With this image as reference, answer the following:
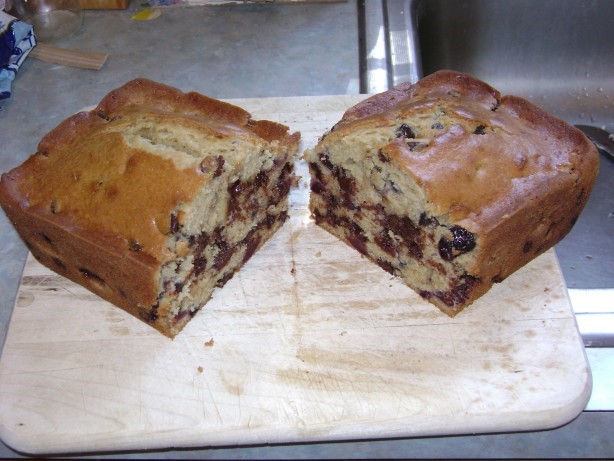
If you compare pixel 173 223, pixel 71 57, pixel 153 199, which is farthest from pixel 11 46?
pixel 173 223

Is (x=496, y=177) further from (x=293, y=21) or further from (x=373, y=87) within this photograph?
(x=293, y=21)

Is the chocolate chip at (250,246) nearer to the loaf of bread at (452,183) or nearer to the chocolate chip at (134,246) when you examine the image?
the loaf of bread at (452,183)

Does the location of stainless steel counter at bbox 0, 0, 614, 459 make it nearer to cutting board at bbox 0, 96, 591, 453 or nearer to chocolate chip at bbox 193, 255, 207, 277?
cutting board at bbox 0, 96, 591, 453

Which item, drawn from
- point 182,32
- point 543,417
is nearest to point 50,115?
point 182,32

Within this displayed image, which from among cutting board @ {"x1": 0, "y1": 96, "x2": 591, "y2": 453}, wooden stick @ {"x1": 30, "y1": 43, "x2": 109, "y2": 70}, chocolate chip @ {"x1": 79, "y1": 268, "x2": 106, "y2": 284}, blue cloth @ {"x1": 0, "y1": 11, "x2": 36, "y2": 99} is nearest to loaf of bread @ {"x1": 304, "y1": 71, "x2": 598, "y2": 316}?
cutting board @ {"x1": 0, "y1": 96, "x2": 591, "y2": 453}

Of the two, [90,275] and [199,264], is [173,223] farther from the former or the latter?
[90,275]

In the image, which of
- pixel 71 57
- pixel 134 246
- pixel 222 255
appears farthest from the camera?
pixel 71 57
